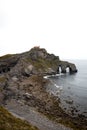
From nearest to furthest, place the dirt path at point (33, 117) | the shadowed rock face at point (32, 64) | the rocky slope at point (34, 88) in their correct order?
1. the dirt path at point (33, 117)
2. the rocky slope at point (34, 88)
3. the shadowed rock face at point (32, 64)

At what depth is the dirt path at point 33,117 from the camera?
55.7m

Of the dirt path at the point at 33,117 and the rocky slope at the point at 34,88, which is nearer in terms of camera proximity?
the dirt path at the point at 33,117

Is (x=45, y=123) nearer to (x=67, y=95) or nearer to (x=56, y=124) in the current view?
(x=56, y=124)

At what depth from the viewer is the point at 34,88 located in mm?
108312

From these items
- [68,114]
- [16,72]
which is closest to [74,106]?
[68,114]

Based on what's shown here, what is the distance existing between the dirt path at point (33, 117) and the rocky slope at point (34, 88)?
115 cm

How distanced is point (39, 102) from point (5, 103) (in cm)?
1382

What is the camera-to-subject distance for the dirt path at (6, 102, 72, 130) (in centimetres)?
5566

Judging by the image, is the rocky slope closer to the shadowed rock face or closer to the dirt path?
the shadowed rock face

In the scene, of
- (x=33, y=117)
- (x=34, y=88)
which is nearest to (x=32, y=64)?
(x=34, y=88)

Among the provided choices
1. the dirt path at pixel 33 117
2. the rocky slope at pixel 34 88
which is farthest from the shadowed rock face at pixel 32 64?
the dirt path at pixel 33 117

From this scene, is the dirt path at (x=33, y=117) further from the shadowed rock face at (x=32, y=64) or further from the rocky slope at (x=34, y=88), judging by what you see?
the shadowed rock face at (x=32, y=64)

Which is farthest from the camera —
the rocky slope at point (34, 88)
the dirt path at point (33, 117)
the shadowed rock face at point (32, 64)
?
the shadowed rock face at point (32, 64)

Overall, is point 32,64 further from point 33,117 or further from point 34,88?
point 33,117
